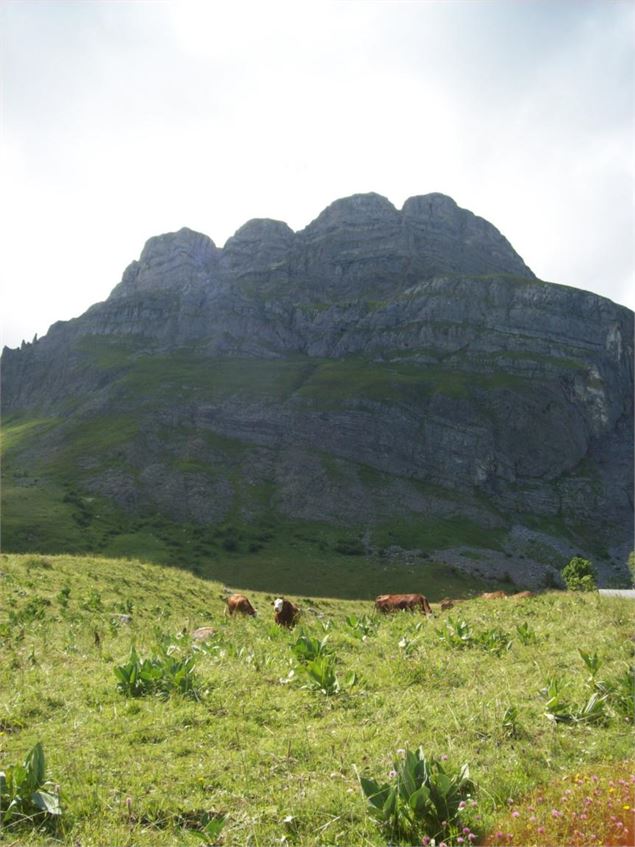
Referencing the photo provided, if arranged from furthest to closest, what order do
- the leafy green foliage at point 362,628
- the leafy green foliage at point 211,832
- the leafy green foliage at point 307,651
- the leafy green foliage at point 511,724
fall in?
the leafy green foliage at point 362,628
the leafy green foliage at point 307,651
the leafy green foliage at point 511,724
the leafy green foliage at point 211,832

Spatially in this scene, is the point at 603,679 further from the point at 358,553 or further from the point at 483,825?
the point at 358,553

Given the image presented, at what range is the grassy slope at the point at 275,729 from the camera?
6277 millimetres

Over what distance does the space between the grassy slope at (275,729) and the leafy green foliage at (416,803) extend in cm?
27

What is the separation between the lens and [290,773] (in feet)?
23.3

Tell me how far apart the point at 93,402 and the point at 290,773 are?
190 metres

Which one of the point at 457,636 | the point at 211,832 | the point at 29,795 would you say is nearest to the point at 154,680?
the point at 29,795

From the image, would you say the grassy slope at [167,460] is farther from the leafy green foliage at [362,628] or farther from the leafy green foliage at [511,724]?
the leafy green foliage at [511,724]

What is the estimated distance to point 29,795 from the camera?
6352mm

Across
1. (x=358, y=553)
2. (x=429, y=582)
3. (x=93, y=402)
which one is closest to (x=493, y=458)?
(x=358, y=553)

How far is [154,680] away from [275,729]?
118 inches

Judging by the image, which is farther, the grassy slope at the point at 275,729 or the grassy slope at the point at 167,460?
the grassy slope at the point at 167,460

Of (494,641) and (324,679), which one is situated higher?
(324,679)

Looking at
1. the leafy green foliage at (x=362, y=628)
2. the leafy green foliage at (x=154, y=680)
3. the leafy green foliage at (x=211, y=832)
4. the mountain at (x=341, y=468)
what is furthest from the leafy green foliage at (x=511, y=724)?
the mountain at (x=341, y=468)

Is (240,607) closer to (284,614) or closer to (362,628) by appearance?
(284,614)
